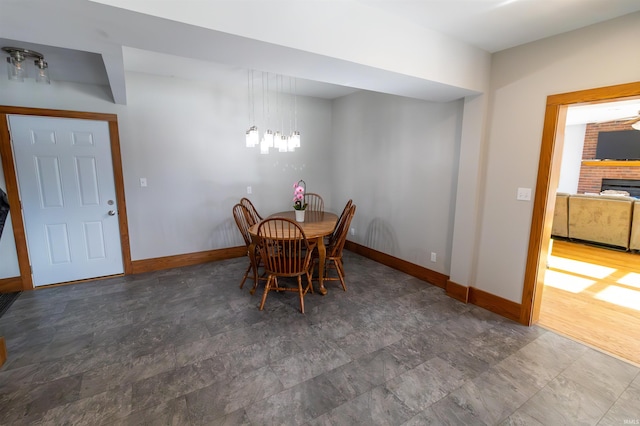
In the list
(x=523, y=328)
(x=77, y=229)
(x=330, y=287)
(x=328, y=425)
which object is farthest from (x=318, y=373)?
(x=77, y=229)

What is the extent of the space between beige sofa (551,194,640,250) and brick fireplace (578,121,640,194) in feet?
10.0

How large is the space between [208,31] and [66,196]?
3200mm

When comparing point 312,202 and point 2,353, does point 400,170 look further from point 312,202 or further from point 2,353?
point 2,353

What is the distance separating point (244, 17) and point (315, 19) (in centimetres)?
47

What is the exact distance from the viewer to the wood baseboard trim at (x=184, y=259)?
12.7 feet

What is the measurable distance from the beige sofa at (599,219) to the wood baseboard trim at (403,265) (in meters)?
3.71

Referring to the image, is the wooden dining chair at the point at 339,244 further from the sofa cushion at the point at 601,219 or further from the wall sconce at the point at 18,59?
the sofa cushion at the point at 601,219

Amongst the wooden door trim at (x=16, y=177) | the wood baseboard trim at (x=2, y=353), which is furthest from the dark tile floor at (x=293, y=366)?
the wooden door trim at (x=16, y=177)

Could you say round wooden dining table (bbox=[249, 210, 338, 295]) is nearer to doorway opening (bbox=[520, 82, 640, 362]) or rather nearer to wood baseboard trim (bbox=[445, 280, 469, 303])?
wood baseboard trim (bbox=[445, 280, 469, 303])

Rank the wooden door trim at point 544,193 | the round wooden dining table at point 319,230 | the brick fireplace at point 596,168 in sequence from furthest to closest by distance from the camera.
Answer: the brick fireplace at point 596,168
the round wooden dining table at point 319,230
the wooden door trim at point 544,193

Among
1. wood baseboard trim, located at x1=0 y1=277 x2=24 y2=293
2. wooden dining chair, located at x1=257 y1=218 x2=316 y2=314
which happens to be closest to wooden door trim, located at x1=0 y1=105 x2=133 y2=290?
wood baseboard trim, located at x1=0 y1=277 x2=24 y2=293

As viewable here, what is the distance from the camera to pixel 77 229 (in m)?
3.52

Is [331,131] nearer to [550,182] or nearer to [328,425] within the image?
[550,182]

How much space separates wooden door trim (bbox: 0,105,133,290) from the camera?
3.09 m
